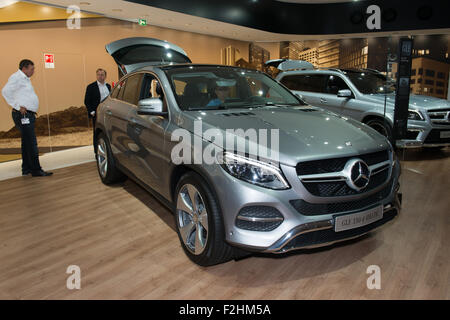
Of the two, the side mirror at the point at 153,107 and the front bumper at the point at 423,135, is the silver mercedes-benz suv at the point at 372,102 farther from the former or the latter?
the side mirror at the point at 153,107

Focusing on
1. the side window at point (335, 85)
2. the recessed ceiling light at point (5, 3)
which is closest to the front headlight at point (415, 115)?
the side window at point (335, 85)

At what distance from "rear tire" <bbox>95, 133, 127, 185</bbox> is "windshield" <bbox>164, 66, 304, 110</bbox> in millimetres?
1612

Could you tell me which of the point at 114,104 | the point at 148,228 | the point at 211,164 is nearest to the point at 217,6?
the point at 114,104

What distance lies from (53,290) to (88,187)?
2554 mm

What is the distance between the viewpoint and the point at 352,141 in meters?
2.47

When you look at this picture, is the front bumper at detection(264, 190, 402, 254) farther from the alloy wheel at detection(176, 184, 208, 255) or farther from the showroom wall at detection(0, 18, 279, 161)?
the showroom wall at detection(0, 18, 279, 161)

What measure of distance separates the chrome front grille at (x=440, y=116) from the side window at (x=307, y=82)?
1944mm

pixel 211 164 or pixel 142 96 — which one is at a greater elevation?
pixel 142 96

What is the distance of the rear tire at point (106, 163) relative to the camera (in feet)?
14.6

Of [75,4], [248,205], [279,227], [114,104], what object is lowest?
[279,227]

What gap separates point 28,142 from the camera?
207 inches

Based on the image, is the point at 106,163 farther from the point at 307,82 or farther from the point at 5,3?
the point at 307,82

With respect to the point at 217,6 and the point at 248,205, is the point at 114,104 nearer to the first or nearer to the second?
the point at 248,205
